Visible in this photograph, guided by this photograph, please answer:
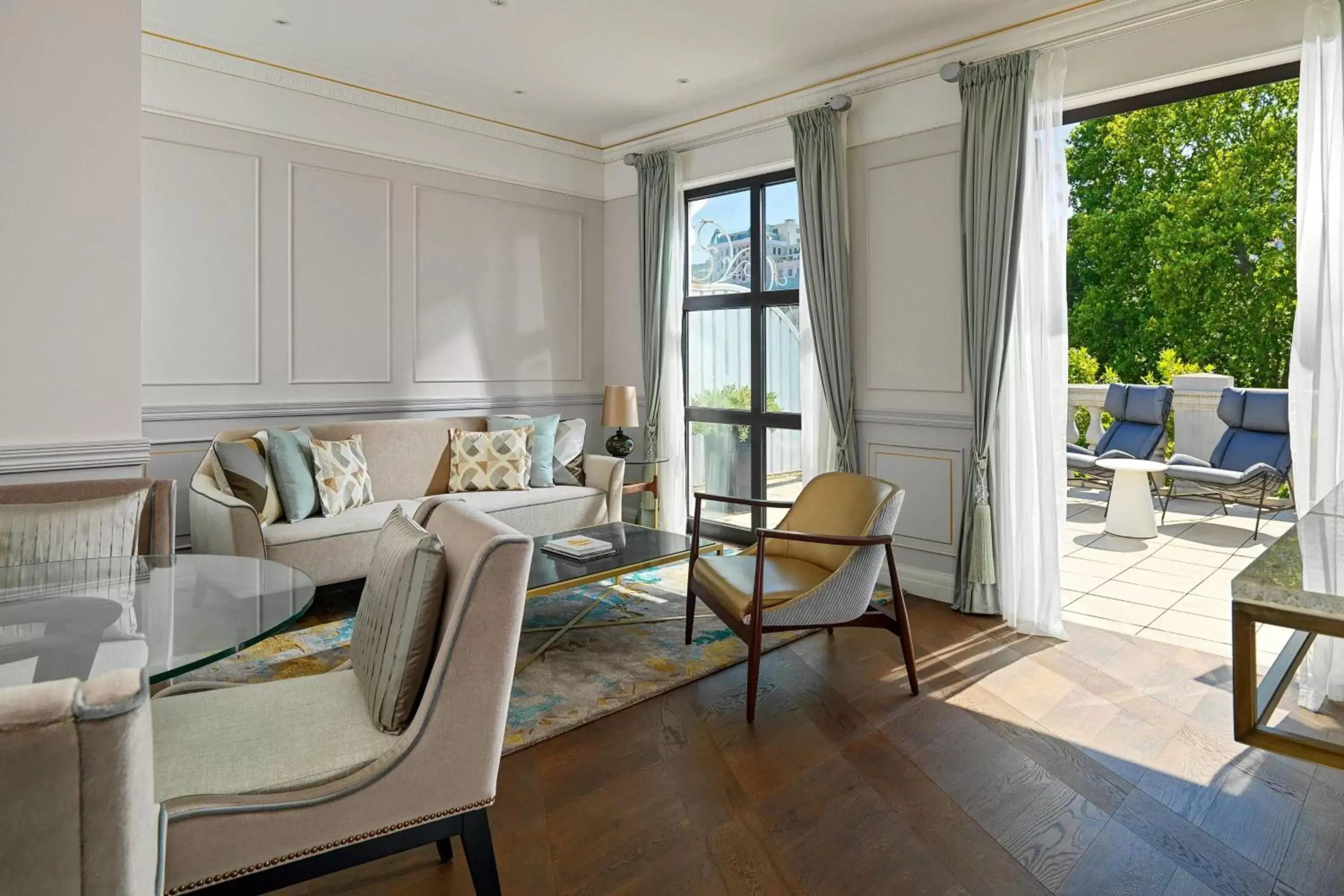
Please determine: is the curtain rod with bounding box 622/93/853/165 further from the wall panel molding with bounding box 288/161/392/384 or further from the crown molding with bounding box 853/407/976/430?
the wall panel molding with bounding box 288/161/392/384

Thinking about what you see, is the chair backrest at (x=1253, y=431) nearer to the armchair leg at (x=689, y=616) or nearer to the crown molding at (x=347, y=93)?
Answer: the armchair leg at (x=689, y=616)

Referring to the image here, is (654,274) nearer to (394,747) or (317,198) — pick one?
(317,198)

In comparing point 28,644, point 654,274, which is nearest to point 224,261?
point 654,274

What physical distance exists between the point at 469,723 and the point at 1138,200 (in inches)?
402

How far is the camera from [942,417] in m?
4.02

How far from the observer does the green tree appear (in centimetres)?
812

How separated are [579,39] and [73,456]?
2920 millimetres

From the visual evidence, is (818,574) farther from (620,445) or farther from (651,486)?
(620,445)

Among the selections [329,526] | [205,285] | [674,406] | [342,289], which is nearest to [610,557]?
[329,526]

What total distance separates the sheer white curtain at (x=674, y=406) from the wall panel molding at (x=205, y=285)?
2.44 meters

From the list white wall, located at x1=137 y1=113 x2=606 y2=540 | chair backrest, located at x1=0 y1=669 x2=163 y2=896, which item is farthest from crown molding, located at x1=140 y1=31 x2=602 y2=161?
chair backrest, located at x1=0 y1=669 x2=163 y2=896

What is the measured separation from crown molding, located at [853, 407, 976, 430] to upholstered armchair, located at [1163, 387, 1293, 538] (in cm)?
265

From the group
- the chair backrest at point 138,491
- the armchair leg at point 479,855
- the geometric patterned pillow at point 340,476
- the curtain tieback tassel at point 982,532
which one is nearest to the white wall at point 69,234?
the chair backrest at point 138,491

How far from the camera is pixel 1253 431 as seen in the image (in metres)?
5.89
